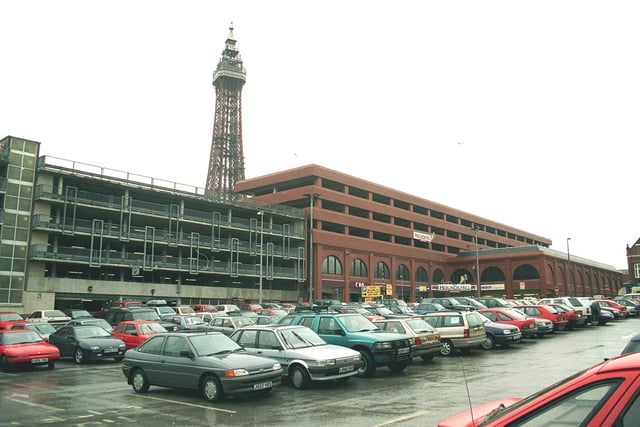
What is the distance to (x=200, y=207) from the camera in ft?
202

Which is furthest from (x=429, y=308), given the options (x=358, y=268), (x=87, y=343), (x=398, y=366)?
(x=358, y=268)

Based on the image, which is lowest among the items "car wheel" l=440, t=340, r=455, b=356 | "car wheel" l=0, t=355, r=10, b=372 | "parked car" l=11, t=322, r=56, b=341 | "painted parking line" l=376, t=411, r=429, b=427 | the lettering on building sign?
"painted parking line" l=376, t=411, r=429, b=427

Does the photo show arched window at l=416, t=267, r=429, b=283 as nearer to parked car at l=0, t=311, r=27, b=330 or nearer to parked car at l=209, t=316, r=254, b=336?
parked car at l=209, t=316, r=254, b=336

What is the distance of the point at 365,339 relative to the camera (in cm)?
1497

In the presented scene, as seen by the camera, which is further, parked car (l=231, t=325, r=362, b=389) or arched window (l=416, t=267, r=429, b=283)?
arched window (l=416, t=267, r=429, b=283)

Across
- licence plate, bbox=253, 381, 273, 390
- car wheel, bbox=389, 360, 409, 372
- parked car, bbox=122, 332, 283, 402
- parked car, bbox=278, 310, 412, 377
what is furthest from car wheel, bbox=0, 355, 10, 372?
car wheel, bbox=389, 360, 409, 372

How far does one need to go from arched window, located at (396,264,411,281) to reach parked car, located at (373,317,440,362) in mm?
61665

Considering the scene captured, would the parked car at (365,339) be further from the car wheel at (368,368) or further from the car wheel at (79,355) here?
the car wheel at (79,355)

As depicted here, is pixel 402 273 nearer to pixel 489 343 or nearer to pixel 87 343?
pixel 489 343

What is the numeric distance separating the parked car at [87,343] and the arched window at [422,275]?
2639 inches

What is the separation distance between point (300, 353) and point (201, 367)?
8.61ft

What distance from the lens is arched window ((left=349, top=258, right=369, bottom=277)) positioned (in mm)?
71000

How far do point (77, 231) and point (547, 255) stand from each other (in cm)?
6462

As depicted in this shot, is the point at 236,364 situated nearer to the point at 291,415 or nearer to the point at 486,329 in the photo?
the point at 291,415
